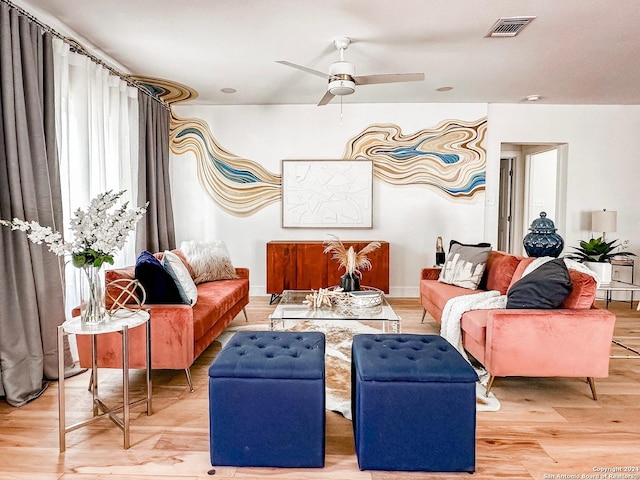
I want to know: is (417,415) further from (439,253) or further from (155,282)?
(439,253)

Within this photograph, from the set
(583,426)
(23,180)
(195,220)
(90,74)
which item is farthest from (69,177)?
(583,426)

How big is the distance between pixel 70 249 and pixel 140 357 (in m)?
0.93

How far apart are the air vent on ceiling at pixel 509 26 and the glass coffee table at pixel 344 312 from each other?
2.20m

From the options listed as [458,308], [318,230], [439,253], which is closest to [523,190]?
[439,253]

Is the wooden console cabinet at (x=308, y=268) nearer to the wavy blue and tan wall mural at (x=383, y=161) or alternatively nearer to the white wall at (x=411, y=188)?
the white wall at (x=411, y=188)

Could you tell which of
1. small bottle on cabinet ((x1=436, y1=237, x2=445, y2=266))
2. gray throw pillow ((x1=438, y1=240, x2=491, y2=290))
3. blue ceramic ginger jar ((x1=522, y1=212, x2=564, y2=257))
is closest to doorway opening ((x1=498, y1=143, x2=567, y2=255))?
small bottle on cabinet ((x1=436, y1=237, x2=445, y2=266))

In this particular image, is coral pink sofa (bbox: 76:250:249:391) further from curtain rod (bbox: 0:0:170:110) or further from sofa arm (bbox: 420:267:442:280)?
sofa arm (bbox: 420:267:442:280)

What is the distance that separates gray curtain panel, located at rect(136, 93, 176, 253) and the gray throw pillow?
10.4ft

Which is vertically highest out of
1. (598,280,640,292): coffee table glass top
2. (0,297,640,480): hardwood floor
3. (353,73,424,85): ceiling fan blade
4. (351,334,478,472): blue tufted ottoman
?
(353,73,424,85): ceiling fan blade

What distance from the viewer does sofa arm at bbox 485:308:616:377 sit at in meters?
2.53

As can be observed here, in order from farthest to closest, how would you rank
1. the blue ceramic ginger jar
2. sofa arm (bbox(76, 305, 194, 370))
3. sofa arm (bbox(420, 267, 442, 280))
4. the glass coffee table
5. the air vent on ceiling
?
sofa arm (bbox(420, 267, 442, 280)), the blue ceramic ginger jar, the air vent on ceiling, the glass coffee table, sofa arm (bbox(76, 305, 194, 370))

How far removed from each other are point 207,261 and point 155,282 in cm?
139

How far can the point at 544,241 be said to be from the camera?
3.65m

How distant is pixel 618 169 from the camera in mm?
5520
